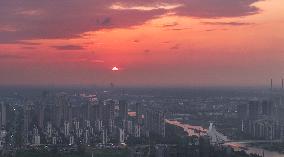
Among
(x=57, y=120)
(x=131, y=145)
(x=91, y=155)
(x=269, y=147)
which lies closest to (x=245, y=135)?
(x=269, y=147)

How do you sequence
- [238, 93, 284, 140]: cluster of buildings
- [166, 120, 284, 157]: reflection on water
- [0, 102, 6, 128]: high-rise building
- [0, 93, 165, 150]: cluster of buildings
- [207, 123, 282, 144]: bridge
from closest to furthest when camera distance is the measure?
[166, 120, 284, 157]: reflection on water, [207, 123, 282, 144]: bridge, [238, 93, 284, 140]: cluster of buildings, [0, 93, 165, 150]: cluster of buildings, [0, 102, 6, 128]: high-rise building

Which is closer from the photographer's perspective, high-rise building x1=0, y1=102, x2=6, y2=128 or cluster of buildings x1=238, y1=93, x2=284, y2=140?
cluster of buildings x1=238, y1=93, x2=284, y2=140

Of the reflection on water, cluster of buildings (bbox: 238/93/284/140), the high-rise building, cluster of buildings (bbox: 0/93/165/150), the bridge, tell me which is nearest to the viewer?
the reflection on water

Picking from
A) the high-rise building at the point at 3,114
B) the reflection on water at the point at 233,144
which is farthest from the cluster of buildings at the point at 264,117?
the high-rise building at the point at 3,114

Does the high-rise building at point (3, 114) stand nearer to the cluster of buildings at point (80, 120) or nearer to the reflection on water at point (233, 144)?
the cluster of buildings at point (80, 120)

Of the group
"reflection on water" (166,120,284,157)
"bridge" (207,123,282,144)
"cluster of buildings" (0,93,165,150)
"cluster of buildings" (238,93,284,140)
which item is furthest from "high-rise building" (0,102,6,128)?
"cluster of buildings" (238,93,284,140)

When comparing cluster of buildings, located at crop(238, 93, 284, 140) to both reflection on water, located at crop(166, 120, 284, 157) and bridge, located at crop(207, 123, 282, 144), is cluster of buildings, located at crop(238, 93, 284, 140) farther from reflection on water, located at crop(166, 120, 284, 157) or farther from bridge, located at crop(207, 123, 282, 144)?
reflection on water, located at crop(166, 120, 284, 157)

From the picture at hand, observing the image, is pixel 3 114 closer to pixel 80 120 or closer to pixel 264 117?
pixel 80 120

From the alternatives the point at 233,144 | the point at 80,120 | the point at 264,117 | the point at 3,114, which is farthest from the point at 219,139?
the point at 3,114
